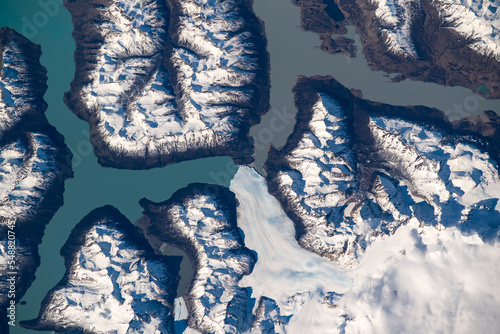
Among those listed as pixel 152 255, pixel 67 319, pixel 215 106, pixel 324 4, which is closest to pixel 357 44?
pixel 324 4

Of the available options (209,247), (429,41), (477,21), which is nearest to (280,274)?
(209,247)

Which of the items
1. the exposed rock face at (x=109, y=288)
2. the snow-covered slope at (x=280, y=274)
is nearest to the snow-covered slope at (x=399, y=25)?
the snow-covered slope at (x=280, y=274)

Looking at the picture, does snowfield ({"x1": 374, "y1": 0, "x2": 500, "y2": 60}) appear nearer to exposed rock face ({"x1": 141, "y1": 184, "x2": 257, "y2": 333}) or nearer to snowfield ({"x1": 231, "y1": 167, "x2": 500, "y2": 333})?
snowfield ({"x1": 231, "y1": 167, "x2": 500, "y2": 333})

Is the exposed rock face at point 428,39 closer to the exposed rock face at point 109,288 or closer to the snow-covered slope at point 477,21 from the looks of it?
the snow-covered slope at point 477,21

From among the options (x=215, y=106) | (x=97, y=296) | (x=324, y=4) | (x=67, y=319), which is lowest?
(x=67, y=319)

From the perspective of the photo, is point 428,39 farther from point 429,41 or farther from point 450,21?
point 450,21

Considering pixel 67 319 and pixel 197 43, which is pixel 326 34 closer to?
pixel 197 43

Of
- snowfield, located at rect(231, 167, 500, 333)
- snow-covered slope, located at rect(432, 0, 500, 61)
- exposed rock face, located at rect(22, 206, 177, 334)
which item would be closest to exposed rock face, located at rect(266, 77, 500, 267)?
snowfield, located at rect(231, 167, 500, 333)
